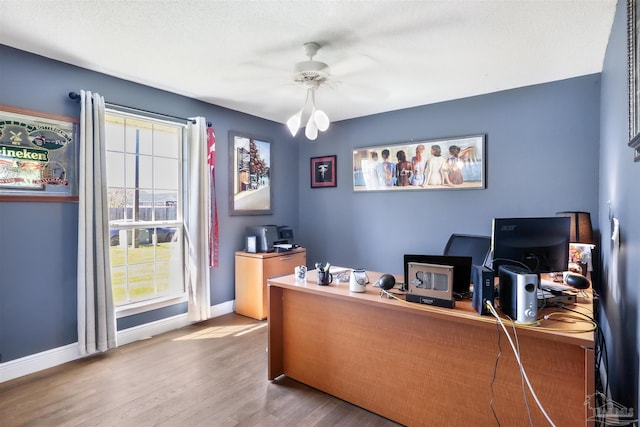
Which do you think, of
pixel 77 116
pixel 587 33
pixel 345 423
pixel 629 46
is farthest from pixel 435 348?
pixel 77 116

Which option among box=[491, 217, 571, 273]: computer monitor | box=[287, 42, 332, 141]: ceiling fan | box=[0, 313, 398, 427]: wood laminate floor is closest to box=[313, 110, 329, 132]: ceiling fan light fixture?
box=[287, 42, 332, 141]: ceiling fan

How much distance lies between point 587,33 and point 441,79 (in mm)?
1057

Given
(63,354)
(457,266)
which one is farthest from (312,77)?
(63,354)

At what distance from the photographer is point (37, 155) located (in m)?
2.55

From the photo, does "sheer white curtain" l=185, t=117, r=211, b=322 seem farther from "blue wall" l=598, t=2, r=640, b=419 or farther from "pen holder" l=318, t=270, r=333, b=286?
"blue wall" l=598, t=2, r=640, b=419

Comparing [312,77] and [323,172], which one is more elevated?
[312,77]

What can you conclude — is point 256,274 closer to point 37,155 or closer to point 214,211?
point 214,211

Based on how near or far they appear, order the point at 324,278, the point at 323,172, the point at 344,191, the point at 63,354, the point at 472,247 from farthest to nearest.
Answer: the point at 323,172 < the point at 344,191 < the point at 472,247 < the point at 63,354 < the point at 324,278

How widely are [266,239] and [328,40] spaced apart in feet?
7.53

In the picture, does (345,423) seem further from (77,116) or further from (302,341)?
(77,116)

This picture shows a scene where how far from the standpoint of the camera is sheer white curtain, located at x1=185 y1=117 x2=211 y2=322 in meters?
3.49

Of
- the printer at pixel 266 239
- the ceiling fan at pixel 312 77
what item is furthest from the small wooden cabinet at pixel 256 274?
the ceiling fan at pixel 312 77

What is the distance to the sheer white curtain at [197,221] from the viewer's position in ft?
11.5

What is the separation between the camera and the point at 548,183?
122 inches
